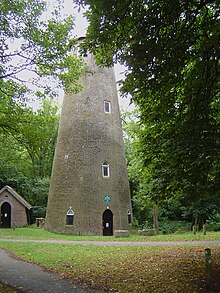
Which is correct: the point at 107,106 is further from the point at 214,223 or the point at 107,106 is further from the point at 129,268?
the point at 129,268

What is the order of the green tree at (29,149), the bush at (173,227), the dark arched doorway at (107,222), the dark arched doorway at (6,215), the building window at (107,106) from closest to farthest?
1. the green tree at (29,149)
2. the dark arched doorway at (107,222)
3. the building window at (107,106)
4. the bush at (173,227)
5. the dark arched doorway at (6,215)

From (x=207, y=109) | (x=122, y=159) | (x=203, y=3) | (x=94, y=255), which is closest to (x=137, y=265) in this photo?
(x=94, y=255)

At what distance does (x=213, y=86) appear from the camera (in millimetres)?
7938

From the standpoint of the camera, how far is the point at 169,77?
7203 millimetres

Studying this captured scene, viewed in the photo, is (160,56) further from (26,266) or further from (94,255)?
(94,255)

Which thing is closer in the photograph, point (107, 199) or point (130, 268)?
point (130, 268)

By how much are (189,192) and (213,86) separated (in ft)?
9.47

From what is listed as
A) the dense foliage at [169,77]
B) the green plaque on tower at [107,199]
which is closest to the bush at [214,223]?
the green plaque on tower at [107,199]

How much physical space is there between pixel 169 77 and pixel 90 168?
17405 mm

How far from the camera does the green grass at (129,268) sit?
7914mm

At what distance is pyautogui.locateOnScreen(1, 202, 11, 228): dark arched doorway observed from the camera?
103 ft

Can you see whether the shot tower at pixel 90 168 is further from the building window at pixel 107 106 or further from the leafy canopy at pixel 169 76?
the leafy canopy at pixel 169 76

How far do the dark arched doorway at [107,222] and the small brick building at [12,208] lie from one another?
11111mm

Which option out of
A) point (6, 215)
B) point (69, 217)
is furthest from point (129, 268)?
point (6, 215)
